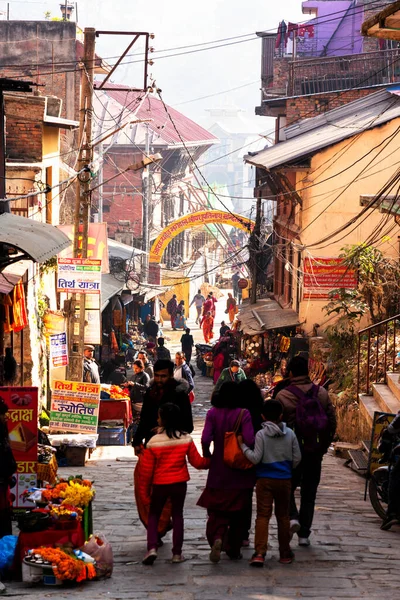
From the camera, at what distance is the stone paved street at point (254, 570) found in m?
8.26

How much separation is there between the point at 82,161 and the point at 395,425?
11869 mm

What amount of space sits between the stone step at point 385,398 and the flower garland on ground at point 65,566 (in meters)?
7.34

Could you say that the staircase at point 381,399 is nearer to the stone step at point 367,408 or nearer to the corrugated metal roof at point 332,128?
the stone step at point 367,408

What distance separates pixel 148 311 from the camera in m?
46.2

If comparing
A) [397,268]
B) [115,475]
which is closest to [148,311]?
[397,268]

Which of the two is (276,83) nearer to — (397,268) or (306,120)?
(306,120)

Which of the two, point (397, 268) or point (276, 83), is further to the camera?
point (276, 83)

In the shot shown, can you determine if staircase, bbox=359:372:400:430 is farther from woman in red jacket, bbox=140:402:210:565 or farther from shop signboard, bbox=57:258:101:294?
woman in red jacket, bbox=140:402:210:565

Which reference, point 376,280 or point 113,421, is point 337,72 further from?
point 113,421

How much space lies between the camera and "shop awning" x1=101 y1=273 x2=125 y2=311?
31.1m

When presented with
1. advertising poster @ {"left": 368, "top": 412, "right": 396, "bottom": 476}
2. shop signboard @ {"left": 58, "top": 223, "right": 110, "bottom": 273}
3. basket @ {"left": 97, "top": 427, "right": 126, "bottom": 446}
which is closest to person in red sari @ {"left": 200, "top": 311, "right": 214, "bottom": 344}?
shop signboard @ {"left": 58, "top": 223, "right": 110, "bottom": 273}

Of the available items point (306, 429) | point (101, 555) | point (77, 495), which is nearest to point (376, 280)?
point (306, 429)

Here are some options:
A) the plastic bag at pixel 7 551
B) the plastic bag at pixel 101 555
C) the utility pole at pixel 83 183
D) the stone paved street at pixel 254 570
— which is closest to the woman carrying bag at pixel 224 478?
the stone paved street at pixel 254 570

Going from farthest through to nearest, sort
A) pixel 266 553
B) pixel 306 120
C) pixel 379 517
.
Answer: pixel 306 120, pixel 379 517, pixel 266 553
